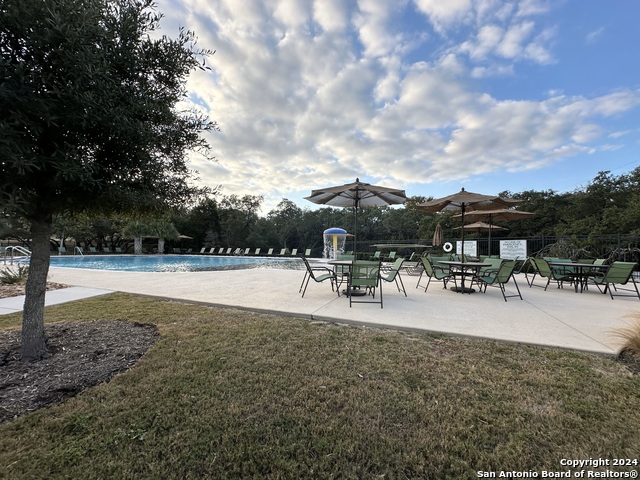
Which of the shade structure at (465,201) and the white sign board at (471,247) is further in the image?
the white sign board at (471,247)

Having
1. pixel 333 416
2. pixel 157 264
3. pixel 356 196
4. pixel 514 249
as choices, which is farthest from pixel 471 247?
pixel 157 264

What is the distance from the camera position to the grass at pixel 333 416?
1342mm

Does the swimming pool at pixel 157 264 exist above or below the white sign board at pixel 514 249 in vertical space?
below

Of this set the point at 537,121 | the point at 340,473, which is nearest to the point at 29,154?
the point at 340,473

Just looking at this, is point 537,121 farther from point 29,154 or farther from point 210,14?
point 29,154

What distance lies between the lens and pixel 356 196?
235 inches

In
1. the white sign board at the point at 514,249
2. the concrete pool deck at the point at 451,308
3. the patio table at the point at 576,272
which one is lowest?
the concrete pool deck at the point at 451,308

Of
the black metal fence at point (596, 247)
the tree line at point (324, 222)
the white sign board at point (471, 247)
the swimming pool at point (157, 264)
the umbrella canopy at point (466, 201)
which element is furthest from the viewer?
the swimming pool at point (157, 264)

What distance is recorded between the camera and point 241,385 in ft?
6.64

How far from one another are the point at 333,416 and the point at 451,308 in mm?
3430

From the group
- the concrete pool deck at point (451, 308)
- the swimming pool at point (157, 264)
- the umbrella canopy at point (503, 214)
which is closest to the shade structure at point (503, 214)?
the umbrella canopy at point (503, 214)

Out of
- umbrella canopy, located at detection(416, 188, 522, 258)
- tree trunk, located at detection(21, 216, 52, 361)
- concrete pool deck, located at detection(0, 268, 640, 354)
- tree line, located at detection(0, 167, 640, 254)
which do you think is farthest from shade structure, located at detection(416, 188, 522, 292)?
tree trunk, located at detection(21, 216, 52, 361)

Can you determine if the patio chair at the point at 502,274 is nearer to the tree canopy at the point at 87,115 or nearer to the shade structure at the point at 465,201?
the shade structure at the point at 465,201

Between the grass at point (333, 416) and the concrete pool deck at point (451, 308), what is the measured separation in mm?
574
